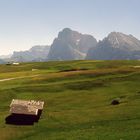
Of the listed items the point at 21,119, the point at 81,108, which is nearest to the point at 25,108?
the point at 21,119

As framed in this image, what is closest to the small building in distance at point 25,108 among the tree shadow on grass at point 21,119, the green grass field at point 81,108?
the tree shadow on grass at point 21,119

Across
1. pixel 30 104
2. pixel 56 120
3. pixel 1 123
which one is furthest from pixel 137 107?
pixel 1 123

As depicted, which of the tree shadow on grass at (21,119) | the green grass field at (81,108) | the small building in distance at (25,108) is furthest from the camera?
the small building in distance at (25,108)

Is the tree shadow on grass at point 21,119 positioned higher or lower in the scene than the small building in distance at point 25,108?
lower

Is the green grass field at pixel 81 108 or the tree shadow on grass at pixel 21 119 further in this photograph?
the tree shadow on grass at pixel 21 119

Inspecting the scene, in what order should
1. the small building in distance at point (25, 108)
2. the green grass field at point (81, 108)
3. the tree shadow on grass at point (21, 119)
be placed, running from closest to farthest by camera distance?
1. the green grass field at point (81, 108)
2. the tree shadow on grass at point (21, 119)
3. the small building in distance at point (25, 108)

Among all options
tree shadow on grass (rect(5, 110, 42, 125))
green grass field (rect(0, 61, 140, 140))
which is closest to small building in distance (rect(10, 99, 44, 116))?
tree shadow on grass (rect(5, 110, 42, 125))

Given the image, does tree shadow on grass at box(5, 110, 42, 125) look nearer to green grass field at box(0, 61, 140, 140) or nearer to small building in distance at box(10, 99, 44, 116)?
small building in distance at box(10, 99, 44, 116)

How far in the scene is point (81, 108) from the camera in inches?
2473

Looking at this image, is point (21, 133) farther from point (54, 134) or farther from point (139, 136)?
point (139, 136)

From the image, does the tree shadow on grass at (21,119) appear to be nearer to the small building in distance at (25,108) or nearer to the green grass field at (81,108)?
the small building in distance at (25,108)

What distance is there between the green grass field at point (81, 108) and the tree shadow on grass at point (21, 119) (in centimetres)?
91

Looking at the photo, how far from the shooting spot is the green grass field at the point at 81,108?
46719 millimetres

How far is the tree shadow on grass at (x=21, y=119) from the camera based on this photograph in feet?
179
